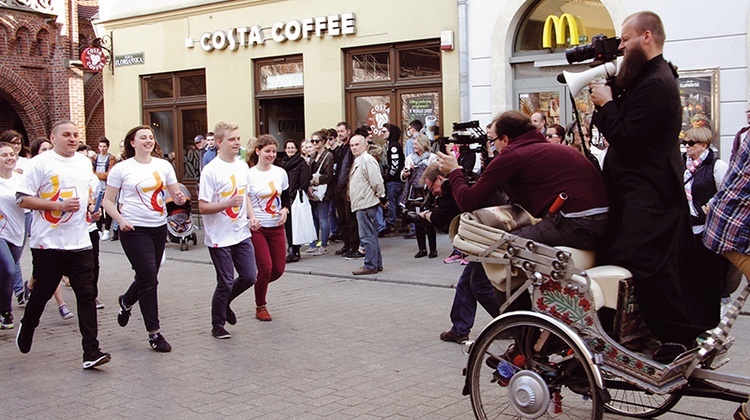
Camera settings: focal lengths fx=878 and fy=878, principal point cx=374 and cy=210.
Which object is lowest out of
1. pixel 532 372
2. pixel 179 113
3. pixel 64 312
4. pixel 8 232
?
pixel 64 312

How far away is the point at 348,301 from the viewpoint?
960cm

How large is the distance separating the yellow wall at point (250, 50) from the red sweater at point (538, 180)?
10.7 m

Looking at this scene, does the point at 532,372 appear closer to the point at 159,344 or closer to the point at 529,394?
the point at 529,394

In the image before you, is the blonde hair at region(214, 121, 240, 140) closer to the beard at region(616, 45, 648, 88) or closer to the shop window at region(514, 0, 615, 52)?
the beard at region(616, 45, 648, 88)

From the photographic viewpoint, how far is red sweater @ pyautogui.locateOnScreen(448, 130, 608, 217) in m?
4.60

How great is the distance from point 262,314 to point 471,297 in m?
2.35

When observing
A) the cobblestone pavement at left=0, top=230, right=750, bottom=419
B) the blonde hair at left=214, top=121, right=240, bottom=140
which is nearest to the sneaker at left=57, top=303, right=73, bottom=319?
the cobblestone pavement at left=0, top=230, right=750, bottom=419

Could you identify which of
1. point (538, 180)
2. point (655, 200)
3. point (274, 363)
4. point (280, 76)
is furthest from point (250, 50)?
point (655, 200)

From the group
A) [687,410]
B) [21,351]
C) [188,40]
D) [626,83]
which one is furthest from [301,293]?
[188,40]

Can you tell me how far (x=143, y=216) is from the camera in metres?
7.21

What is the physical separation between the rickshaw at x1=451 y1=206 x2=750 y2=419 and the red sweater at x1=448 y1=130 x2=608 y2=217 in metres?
0.12

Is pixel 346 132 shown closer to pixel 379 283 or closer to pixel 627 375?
pixel 379 283

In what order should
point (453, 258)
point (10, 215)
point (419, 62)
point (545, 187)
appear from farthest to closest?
point (419, 62) → point (453, 258) → point (10, 215) → point (545, 187)

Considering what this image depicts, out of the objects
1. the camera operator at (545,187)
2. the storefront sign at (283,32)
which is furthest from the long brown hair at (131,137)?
the storefront sign at (283,32)
